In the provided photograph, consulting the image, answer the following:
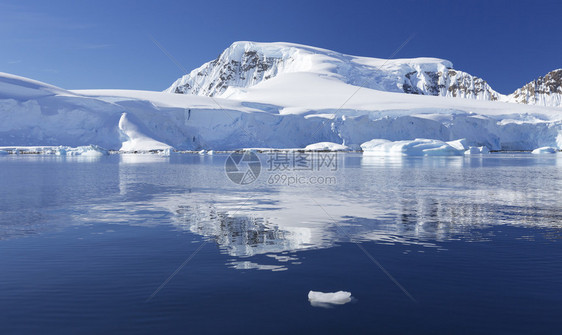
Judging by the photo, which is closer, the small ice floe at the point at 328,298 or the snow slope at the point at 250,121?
the small ice floe at the point at 328,298

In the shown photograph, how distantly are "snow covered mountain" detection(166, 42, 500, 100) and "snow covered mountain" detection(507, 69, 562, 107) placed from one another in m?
18.2

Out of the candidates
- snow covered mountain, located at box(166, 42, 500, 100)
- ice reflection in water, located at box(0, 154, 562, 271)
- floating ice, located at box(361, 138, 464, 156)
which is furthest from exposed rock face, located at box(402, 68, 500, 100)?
ice reflection in water, located at box(0, 154, 562, 271)

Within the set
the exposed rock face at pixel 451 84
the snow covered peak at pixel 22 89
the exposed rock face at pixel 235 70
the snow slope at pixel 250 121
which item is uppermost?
the exposed rock face at pixel 235 70

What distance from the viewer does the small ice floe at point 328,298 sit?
12.7 ft

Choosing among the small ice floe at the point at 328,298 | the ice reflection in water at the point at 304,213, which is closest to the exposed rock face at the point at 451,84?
the ice reflection in water at the point at 304,213

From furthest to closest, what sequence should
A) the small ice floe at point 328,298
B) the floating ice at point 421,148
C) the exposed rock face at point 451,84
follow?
the exposed rock face at point 451,84 < the floating ice at point 421,148 < the small ice floe at point 328,298

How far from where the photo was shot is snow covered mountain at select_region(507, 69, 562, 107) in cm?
14825

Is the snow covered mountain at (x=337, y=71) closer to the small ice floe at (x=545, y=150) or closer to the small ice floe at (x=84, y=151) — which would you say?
the small ice floe at (x=545, y=150)

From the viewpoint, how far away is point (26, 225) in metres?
7.46

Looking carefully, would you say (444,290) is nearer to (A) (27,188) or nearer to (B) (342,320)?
(B) (342,320)

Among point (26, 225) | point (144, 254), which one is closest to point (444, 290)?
point (144, 254)

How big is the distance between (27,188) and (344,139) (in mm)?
52389

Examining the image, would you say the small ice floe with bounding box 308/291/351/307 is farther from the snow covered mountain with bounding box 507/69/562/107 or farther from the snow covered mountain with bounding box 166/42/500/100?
the snow covered mountain with bounding box 507/69/562/107

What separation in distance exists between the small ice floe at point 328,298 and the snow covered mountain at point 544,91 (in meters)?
172
